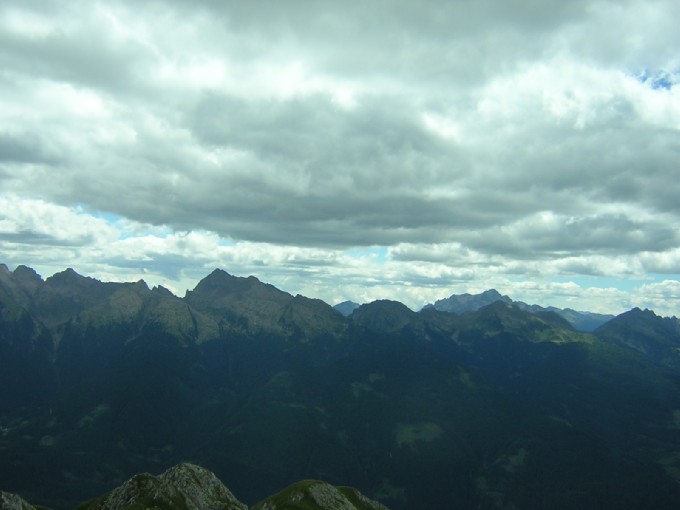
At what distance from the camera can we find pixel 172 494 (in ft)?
565

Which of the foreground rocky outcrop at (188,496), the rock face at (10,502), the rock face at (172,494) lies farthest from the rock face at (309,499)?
the rock face at (10,502)

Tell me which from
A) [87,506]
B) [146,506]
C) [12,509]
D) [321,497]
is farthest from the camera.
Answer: [321,497]

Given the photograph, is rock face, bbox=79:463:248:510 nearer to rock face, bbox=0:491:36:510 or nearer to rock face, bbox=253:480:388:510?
rock face, bbox=253:480:388:510

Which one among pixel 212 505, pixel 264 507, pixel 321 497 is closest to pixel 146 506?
pixel 212 505

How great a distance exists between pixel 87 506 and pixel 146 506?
91.6ft

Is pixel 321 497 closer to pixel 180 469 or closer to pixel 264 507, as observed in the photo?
pixel 264 507

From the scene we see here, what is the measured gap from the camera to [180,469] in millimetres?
190375

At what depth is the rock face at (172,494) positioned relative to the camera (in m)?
163

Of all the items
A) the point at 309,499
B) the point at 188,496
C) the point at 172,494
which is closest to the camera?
the point at 172,494

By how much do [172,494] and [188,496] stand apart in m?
6.80

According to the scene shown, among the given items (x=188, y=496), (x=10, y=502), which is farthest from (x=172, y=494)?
(x=10, y=502)

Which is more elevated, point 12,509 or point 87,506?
point 12,509

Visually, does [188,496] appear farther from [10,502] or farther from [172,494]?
[10,502]

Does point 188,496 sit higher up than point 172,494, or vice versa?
point 172,494
